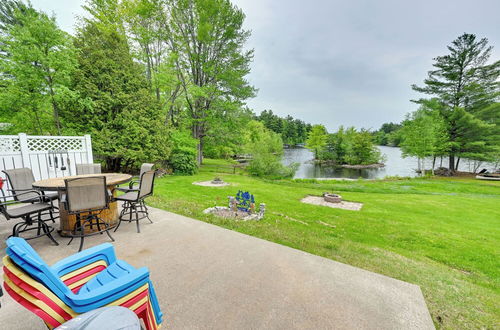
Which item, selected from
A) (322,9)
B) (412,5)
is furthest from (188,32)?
(412,5)

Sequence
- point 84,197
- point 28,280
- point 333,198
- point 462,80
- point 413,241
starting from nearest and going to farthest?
point 28,280 < point 84,197 < point 413,241 < point 333,198 < point 462,80

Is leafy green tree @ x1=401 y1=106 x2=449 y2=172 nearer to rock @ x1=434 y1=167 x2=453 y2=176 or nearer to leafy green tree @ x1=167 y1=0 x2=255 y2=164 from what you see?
rock @ x1=434 y1=167 x2=453 y2=176

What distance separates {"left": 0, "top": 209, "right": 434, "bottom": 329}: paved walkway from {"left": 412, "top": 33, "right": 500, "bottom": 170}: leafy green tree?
23004 mm

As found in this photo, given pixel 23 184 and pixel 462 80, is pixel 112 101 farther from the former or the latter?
pixel 462 80

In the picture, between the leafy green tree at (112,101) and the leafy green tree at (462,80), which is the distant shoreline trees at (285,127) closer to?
the leafy green tree at (462,80)

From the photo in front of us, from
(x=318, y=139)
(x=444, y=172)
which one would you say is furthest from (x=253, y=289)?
(x=318, y=139)

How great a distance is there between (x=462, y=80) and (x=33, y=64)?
29767mm

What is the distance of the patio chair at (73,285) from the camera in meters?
1.04

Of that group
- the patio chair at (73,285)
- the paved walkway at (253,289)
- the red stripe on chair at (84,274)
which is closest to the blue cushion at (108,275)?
the patio chair at (73,285)

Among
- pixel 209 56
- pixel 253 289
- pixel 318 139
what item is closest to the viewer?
pixel 253 289

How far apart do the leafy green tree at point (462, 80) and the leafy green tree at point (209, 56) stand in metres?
18.7

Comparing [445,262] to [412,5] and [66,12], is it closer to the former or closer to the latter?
[412,5]

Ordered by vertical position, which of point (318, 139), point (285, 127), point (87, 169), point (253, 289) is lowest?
point (253, 289)

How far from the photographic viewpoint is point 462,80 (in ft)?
59.7
